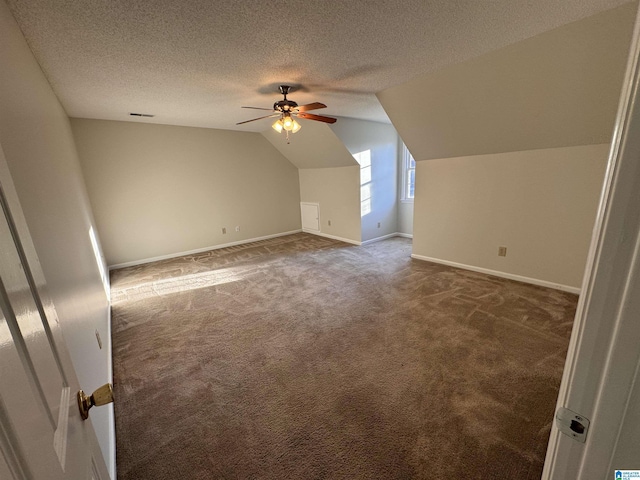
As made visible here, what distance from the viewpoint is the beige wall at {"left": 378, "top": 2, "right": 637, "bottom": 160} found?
75.5 inches

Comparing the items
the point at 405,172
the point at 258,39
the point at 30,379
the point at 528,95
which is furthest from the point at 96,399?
the point at 405,172

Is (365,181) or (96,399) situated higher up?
(365,181)

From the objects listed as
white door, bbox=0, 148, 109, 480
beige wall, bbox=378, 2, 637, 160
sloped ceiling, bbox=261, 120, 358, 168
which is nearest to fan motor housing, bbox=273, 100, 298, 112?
beige wall, bbox=378, 2, 637, 160

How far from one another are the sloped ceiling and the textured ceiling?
1606 millimetres

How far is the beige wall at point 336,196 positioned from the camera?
17.1ft

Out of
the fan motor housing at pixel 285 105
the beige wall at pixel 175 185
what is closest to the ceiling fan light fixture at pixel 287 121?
the fan motor housing at pixel 285 105

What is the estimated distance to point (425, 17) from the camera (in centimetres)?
172

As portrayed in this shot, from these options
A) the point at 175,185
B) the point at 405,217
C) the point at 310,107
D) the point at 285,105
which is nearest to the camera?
the point at 310,107

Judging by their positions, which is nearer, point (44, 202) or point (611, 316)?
point (611, 316)

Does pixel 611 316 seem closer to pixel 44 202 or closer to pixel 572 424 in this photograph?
pixel 572 424

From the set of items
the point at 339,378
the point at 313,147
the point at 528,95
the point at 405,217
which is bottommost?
the point at 339,378

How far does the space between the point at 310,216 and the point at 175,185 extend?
284 centimetres

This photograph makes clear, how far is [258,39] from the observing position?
1.91 meters

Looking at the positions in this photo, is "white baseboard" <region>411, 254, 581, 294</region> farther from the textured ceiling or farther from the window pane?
the textured ceiling
